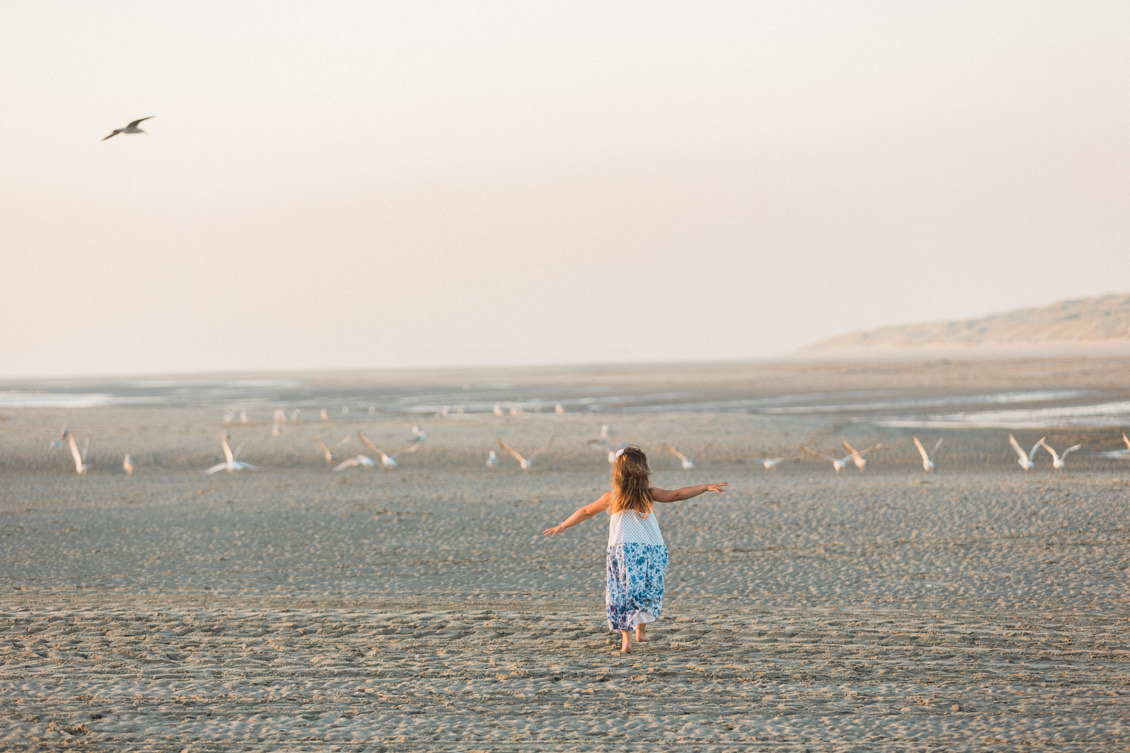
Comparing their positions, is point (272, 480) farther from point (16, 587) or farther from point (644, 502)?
point (644, 502)

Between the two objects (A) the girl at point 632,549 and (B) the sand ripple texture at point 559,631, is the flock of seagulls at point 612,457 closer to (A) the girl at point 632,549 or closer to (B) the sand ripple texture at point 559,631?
(B) the sand ripple texture at point 559,631

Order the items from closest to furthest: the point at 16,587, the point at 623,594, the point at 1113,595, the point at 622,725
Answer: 1. the point at 622,725
2. the point at 623,594
3. the point at 1113,595
4. the point at 16,587

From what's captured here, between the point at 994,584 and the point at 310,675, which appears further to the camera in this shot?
the point at 994,584

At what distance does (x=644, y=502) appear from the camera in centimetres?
737

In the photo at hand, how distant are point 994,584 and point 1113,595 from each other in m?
1.10

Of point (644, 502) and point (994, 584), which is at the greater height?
point (644, 502)

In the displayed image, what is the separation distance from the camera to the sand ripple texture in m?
5.76

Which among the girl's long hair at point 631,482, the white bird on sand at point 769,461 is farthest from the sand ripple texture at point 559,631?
the white bird on sand at point 769,461

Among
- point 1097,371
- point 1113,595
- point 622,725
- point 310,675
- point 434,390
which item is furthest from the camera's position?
point 434,390

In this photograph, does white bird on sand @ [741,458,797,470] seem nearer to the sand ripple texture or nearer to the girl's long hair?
the sand ripple texture

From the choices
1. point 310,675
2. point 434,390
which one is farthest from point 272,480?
point 434,390

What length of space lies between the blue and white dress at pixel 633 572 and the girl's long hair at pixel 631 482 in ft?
0.26

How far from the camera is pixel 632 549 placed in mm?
7352

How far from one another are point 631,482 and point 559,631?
1680 millimetres
